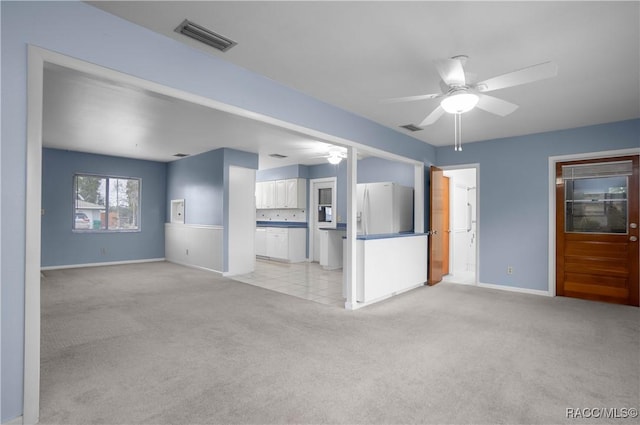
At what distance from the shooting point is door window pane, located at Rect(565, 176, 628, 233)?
15.1 feet

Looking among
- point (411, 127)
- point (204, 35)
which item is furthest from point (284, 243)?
point (204, 35)

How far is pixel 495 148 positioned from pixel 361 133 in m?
2.65

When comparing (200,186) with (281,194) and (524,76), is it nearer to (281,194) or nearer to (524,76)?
(281,194)

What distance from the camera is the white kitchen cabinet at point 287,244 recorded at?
8.37 metres

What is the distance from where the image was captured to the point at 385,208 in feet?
20.0

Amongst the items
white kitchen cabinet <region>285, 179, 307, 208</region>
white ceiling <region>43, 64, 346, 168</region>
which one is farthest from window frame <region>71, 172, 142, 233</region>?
white kitchen cabinet <region>285, 179, 307, 208</region>

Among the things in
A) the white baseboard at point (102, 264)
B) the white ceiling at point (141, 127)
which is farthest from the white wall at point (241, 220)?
the white baseboard at point (102, 264)

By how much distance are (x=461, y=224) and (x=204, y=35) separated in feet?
21.1

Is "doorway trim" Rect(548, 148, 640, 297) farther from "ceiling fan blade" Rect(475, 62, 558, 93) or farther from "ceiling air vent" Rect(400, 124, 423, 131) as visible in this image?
"ceiling fan blade" Rect(475, 62, 558, 93)

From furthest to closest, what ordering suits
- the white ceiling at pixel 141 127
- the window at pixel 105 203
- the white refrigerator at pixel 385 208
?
the window at pixel 105 203 → the white refrigerator at pixel 385 208 → the white ceiling at pixel 141 127

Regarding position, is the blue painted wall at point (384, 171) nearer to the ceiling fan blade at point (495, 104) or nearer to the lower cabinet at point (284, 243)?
the lower cabinet at point (284, 243)

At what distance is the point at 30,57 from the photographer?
1880 millimetres

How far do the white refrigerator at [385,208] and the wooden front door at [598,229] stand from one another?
93.0 inches

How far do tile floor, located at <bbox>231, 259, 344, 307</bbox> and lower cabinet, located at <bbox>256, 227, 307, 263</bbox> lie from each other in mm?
327
